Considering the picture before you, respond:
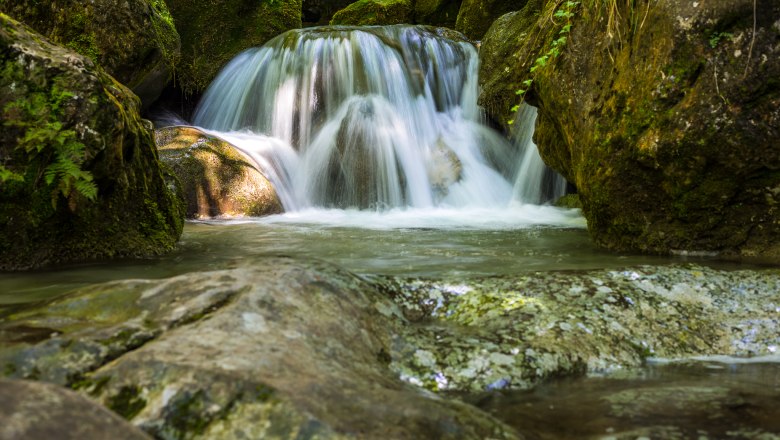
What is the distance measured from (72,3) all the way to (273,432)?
792cm

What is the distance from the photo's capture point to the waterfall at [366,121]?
32.9ft

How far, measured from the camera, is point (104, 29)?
7.84 meters

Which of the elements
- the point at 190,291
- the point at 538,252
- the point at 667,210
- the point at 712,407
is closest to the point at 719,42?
the point at 667,210

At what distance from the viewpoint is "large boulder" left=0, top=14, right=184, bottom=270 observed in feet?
13.0

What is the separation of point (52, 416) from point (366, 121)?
986cm

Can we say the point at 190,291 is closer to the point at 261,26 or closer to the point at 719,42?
the point at 719,42

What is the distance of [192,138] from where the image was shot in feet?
31.4

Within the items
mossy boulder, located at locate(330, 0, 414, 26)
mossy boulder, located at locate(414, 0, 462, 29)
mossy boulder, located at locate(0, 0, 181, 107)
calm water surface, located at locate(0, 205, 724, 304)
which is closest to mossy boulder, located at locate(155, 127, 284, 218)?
calm water surface, located at locate(0, 205, 724, 304)

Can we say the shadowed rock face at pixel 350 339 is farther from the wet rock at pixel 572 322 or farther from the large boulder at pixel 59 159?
the large boulder at pixel 59 159

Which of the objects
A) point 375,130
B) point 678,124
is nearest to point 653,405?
point 678,124

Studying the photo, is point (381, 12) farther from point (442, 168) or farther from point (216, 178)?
point (216, 178)

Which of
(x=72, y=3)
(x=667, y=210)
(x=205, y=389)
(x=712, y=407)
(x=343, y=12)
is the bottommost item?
(x=712, y=407)

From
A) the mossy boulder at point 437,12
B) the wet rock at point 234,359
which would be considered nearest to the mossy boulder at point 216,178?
the wet rock at point 234,359

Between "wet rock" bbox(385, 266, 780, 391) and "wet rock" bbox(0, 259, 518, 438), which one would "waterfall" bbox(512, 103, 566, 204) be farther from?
"wet rock" bbox(0, 259, 518, 438)
